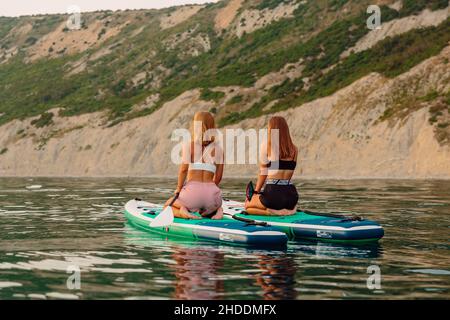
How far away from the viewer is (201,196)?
54.1 ft

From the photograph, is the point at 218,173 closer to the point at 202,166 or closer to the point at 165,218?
the point at 202,166

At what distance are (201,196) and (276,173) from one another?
1.82m

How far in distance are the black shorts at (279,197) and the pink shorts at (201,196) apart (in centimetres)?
127

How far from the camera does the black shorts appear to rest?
17188 millimetres

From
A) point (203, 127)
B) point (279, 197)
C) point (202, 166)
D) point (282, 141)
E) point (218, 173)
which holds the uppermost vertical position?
point (203, 127)

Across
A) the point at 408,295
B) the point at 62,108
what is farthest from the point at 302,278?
the point at 62,108

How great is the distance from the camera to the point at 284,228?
1677 cm

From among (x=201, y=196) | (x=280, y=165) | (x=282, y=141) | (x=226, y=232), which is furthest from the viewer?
(x=280, y=165)

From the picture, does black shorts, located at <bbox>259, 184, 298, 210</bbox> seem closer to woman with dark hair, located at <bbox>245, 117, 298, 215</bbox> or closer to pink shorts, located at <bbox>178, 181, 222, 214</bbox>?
woman with dark hair, located at <bbox>245, 117, 298, 215</bbox>

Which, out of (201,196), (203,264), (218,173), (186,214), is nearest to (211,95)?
(186,214)

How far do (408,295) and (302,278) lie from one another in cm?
196

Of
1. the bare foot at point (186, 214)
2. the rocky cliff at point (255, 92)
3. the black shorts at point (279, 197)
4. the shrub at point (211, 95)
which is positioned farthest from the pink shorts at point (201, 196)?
the shrub at point (211, 95)

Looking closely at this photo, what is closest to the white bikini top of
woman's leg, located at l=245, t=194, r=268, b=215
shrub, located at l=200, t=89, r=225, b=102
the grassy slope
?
woman's leg, located at l=245, t=194, r=268, b=215

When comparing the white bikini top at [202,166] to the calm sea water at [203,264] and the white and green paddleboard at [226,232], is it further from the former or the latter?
the calm sea water at [203,264]
